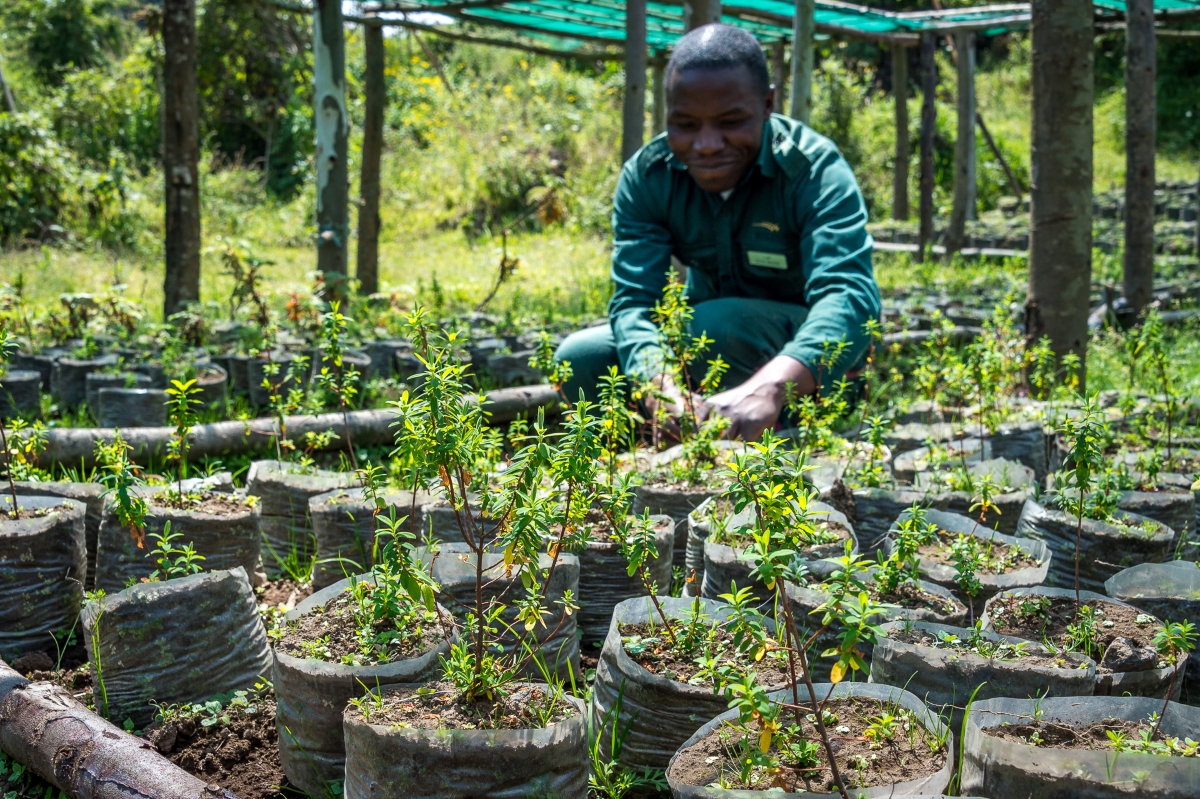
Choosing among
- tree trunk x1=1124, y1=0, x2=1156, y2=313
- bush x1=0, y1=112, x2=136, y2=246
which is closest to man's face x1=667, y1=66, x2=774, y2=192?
tree trunk x1=1124, y1=0, x2=1156, y2=313

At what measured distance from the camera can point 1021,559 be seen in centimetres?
224

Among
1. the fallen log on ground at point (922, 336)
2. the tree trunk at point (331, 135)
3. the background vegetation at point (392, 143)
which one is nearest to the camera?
the fallen log on ground at point (922, 336)

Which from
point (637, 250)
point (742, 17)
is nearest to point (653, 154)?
point (637, 250)

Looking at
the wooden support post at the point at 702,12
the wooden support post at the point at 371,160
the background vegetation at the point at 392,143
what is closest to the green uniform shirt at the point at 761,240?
the wooden support post at the point at 702,12

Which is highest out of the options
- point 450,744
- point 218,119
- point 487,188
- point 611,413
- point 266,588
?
point 218,119

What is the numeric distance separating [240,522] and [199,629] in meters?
0.37

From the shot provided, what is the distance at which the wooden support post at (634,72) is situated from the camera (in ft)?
18.7

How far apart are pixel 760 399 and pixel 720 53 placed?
127cm

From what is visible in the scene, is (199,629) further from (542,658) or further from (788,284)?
(788,284)

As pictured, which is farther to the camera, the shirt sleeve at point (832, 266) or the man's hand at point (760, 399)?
the shirt sleeve at point (832, 266)

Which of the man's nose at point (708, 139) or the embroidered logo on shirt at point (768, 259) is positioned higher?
the man's nose at point (708, 139)

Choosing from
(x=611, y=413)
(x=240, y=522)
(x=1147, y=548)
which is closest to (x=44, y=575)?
(x=240, y=522)

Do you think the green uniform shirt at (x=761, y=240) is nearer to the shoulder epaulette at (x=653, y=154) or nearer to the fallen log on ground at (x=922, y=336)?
the shoulder epaulette at (x=653, y=154)

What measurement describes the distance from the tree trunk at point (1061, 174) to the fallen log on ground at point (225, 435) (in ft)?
7.02
